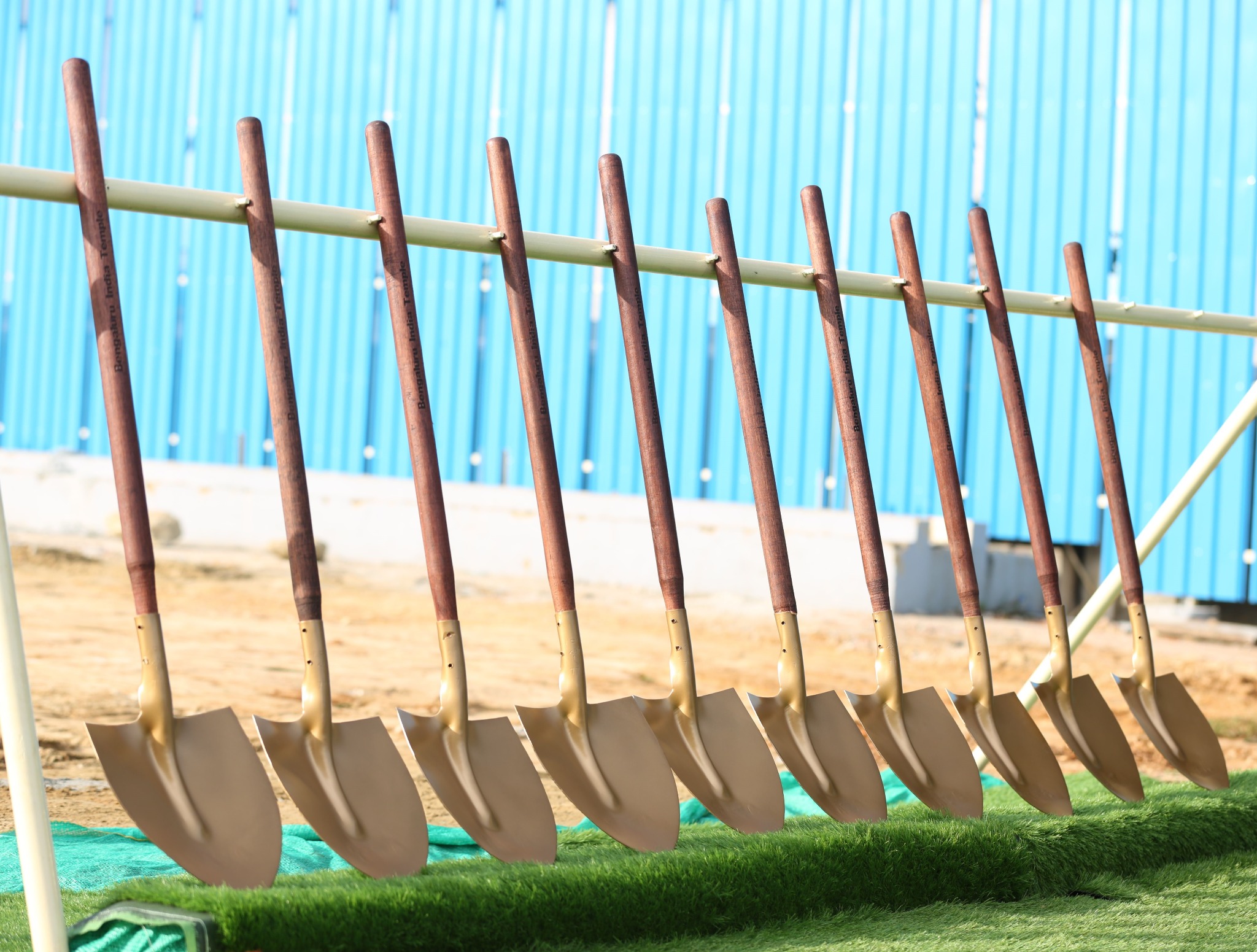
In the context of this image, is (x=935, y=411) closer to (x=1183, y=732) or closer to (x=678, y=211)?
(x=1183, y=732)

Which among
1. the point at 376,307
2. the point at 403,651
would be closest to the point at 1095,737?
the point at 403,651

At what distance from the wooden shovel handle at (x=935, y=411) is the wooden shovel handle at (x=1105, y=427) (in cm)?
36

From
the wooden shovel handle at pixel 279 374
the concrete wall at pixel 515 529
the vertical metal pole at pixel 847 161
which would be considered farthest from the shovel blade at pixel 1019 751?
the vertical metal pole at pixel 847 161

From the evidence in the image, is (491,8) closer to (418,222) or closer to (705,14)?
(705,14)

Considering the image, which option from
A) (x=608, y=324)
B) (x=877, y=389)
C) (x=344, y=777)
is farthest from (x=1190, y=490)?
(x=608, y=324)

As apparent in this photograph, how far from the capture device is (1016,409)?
2.26 m

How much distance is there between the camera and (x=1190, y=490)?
2484 millimetres

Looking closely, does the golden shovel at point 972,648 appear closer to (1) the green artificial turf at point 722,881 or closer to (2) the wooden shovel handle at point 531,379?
(1) the green artificial turf at point 722,881

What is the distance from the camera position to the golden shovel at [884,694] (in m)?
1.96

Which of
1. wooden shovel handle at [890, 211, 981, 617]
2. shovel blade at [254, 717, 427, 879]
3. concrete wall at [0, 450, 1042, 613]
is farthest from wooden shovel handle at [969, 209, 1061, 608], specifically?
concrete wall at [0, 450, 1042, 613]

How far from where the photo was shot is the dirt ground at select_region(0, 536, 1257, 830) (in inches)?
172

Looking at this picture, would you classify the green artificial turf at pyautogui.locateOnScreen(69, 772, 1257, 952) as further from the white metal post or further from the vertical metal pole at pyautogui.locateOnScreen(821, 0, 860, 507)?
the vertical metal pole at pyautogui.locateOnScreen(821, 0, 860, 507)

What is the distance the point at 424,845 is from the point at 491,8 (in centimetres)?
922

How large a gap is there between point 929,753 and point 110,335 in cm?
135
